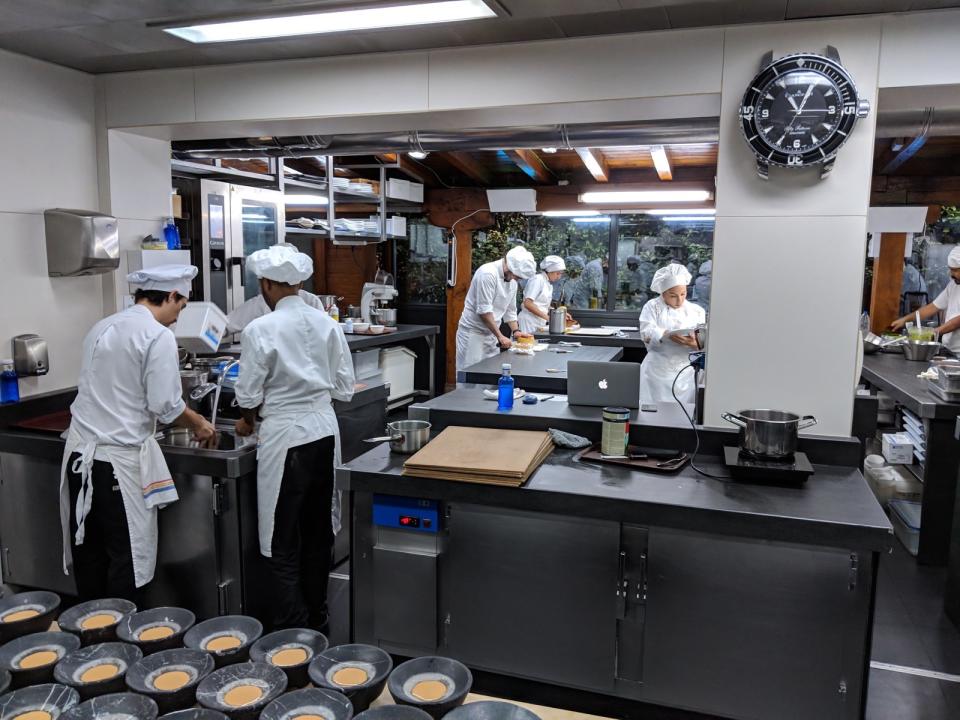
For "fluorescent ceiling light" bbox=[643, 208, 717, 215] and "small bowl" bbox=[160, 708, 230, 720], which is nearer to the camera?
"small bowl" bbox=[160, 708, 230, 720]

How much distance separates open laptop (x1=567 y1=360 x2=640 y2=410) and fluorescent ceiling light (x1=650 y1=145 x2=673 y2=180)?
9.91 feet

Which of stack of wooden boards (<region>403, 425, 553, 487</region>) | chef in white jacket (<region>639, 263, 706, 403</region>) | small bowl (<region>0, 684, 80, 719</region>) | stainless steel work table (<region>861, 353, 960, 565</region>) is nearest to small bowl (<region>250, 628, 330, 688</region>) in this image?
small bowl (<region>0, 684, 80, 719</region>)

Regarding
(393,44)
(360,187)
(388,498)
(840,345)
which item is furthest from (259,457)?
(360,187)

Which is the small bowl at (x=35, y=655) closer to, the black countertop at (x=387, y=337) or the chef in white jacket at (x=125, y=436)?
the chef in white jacket at (x=125, y=436)

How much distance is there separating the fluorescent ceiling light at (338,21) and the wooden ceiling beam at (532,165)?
4.22 m

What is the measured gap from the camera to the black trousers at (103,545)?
2785 mm

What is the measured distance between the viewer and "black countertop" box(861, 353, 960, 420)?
3855mm

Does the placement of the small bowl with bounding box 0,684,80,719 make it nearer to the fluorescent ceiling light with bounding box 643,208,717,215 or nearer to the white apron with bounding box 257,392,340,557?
the white apron with bounding box 257,392,340,557

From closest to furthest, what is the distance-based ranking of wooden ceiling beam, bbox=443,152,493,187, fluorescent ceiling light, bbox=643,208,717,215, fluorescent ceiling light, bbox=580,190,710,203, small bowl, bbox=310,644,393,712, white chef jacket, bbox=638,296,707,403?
small bowl, bbox=310,644,393,712, white chef jacket, bbox=638,296,707,403, fluorescent ceiling light, bbox=580,190,710,203, wooden ceiling beam, bbox=443,152,493,187, fluorescent ceiling light, bbox=643,208,717,215

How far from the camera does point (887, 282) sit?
24.6ft

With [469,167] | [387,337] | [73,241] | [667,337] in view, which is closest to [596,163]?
[469,167]

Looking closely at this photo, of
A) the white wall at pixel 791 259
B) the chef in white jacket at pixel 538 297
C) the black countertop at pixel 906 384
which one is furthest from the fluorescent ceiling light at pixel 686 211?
the white wall at pixel 791 259

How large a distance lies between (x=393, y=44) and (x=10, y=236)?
1.93 m

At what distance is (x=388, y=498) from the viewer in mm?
2680
